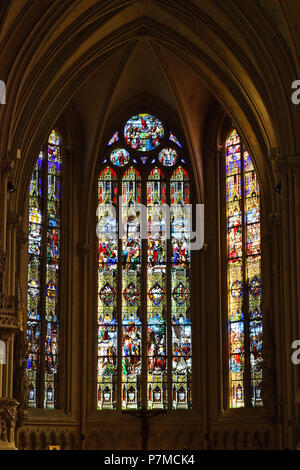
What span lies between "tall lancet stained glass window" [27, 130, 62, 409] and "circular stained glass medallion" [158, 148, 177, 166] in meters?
2.86

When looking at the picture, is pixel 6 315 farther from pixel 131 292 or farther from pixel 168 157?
pixel 168 157

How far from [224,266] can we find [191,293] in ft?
3.79

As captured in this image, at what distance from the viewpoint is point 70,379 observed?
25453 millimetres

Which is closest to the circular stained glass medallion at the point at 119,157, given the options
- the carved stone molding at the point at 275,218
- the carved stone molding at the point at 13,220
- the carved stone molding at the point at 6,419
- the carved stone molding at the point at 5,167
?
the carved stone molding at the point at 13,220

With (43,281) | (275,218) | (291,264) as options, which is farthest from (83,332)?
(291,264)

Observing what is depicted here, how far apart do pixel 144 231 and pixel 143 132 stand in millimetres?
2856

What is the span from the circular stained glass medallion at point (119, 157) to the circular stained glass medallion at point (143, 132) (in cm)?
32

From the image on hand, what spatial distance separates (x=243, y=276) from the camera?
1017 inches

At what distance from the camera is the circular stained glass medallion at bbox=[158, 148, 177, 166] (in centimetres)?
2783

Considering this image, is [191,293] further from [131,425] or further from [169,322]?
[131,425]

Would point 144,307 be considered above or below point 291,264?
above

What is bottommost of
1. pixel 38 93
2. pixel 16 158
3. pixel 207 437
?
pixel 207 437

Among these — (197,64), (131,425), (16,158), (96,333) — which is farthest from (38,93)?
(131,425)

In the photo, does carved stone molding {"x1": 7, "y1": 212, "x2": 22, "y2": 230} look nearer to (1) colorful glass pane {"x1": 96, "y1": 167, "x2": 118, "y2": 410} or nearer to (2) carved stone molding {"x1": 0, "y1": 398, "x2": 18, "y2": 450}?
(1) colorful glass pane {"x1": 96, "y1": 167, "x2": 118, "y2": 410}
